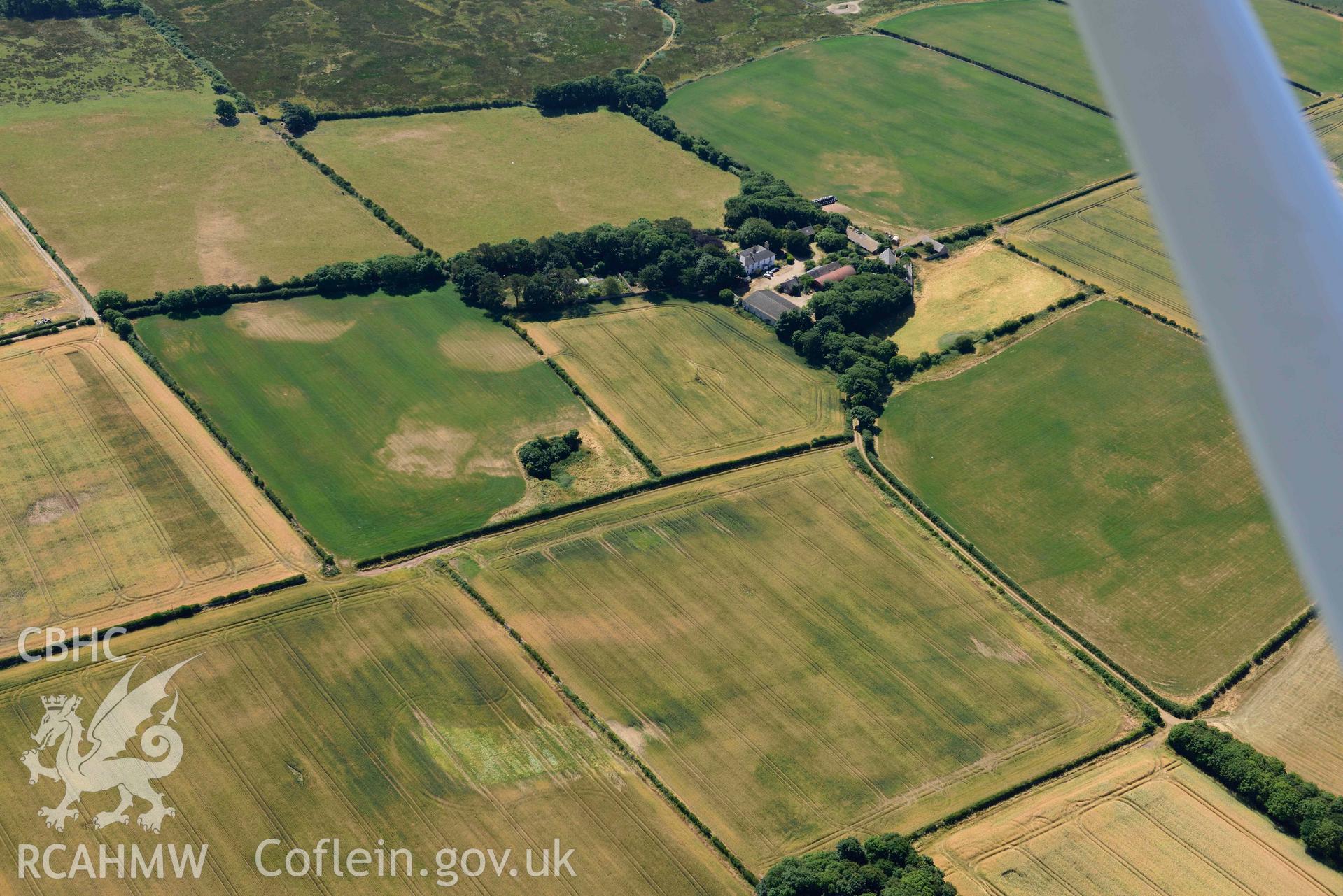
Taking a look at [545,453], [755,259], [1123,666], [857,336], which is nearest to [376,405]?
[545,453]

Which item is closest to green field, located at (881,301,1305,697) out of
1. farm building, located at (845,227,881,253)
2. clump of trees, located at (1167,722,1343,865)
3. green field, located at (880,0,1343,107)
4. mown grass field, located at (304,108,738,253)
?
clump of trees, located at (1167,722,1343,865)

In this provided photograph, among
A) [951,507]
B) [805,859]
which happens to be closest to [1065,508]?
[951,507]

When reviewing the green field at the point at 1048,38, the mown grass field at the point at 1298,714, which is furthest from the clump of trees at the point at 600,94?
the mown grass field at the point at 1298,714

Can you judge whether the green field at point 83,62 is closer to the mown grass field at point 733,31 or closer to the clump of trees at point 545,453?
the mown grass field at point 733,31

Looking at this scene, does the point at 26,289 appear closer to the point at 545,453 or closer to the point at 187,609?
the point at 187,609

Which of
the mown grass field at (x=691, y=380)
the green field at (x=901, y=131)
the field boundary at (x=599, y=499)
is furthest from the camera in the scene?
the green field at (x=901, y=131)

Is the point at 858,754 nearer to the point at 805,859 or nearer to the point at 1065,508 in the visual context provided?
the point at 805,859
